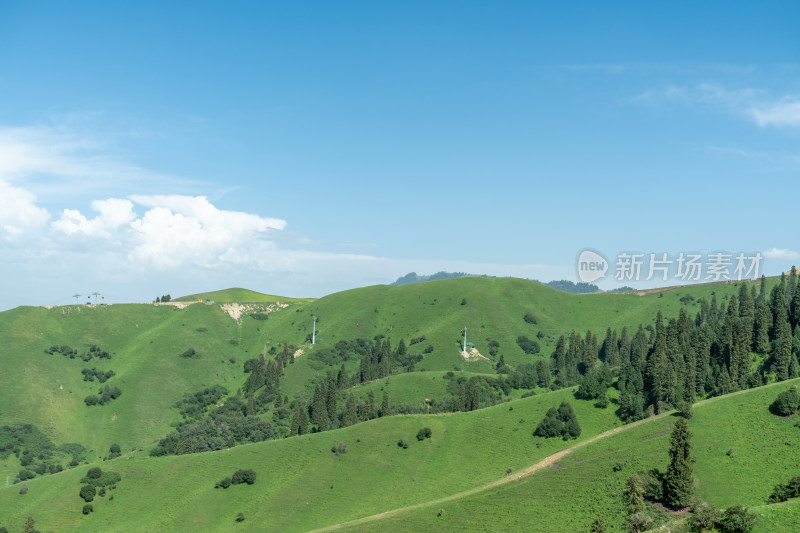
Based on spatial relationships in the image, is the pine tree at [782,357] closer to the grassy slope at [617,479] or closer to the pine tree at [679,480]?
the grassy slope at [617,479]

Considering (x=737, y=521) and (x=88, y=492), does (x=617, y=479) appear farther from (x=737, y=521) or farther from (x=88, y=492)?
(x=88, y=492)

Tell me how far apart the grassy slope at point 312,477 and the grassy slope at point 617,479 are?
20.2 meters

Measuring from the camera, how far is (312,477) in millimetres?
119125

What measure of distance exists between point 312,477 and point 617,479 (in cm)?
6318

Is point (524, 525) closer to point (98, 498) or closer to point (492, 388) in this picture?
point (98, 498)

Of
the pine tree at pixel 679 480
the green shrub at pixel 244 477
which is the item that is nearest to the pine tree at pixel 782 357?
the pine tree at pixel 679 480

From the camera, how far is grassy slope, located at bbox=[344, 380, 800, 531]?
78.4 metres

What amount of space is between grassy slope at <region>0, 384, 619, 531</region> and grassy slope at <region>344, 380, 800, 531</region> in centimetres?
2019

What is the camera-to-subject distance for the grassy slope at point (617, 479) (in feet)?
257

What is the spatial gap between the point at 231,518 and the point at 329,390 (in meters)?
79.9

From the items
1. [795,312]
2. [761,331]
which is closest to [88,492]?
[761,331]

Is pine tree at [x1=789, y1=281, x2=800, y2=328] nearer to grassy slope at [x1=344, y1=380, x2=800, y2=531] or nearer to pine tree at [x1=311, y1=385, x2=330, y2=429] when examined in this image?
grassy slope at [x1=344, y1=380, x2=800, y2=531]

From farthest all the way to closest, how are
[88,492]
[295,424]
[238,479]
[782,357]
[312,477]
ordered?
[295,424] < [782,357] < [238,479] < [88,492] < [312,477]

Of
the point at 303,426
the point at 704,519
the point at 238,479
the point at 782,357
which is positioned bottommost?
the point at 303,426
